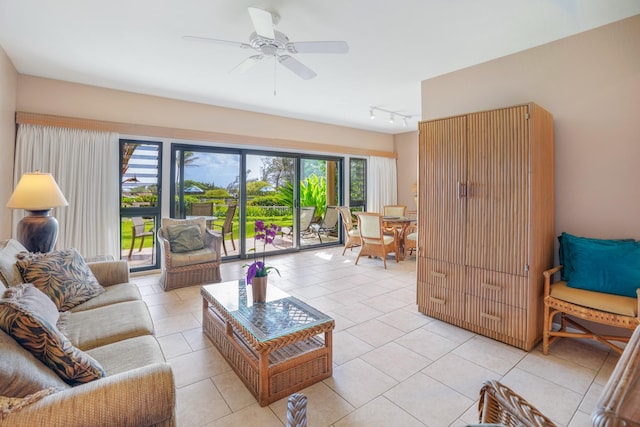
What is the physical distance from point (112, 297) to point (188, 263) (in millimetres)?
1643

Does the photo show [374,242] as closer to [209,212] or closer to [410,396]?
[209,212]

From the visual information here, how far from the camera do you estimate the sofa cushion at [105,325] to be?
5.86ft

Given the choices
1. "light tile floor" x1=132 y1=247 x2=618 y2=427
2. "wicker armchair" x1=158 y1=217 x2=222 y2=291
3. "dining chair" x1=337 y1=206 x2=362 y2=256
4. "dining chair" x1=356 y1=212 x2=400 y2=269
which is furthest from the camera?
"dining chair" x1=337 y1=206 x2=362 y2=256

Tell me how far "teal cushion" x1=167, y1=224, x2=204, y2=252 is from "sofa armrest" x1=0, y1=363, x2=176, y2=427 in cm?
325

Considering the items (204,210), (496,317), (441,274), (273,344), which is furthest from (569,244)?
(204,210)

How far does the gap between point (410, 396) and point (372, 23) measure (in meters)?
2.90

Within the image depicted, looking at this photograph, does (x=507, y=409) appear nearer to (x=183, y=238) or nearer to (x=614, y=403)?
(x=614, y=403)

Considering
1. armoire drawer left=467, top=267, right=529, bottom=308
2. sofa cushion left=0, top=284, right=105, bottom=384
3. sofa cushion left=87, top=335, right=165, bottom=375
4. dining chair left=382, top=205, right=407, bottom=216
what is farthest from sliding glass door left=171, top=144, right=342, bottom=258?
sofa cushion left=0, top=284, right=105, bottom=384

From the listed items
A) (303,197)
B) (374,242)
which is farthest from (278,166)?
(374,242)

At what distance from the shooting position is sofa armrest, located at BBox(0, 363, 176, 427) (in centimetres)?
100

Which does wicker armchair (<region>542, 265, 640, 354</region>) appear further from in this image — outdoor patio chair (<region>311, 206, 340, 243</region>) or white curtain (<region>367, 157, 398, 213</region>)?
white curtain (<region>367, 157, 398, 213</region>)

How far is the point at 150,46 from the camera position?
302cm

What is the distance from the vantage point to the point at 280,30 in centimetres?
276

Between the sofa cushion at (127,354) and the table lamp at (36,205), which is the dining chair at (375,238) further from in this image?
the table lamp at (36,205)
